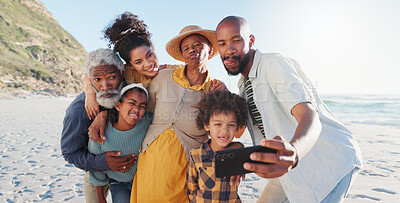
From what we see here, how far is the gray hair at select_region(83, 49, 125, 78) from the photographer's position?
2549 mm

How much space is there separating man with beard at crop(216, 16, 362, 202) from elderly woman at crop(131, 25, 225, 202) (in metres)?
0.57

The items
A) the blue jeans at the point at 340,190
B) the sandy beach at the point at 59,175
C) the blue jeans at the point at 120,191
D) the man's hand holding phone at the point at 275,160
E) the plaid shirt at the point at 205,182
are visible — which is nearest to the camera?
the man's hand holding phone at the point at 275,160

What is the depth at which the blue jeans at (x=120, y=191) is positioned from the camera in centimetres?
267

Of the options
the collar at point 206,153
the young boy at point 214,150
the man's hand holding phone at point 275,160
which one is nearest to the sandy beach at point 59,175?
the young boy at point 214,150

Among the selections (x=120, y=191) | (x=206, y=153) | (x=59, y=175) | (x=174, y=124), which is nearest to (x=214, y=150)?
(x=206, y=153)

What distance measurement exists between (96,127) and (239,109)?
142cm

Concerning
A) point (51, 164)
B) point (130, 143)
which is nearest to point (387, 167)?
point (130, 143)

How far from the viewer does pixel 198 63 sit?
2.73 meters

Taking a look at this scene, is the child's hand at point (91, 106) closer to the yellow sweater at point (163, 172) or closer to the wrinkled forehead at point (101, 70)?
the wrinkled forehead at point (101, 70)

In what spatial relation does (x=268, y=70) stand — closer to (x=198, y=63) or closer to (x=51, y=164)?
(x=198, y=63)

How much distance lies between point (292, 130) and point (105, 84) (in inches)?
72.3

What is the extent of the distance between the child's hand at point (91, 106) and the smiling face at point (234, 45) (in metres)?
1.39

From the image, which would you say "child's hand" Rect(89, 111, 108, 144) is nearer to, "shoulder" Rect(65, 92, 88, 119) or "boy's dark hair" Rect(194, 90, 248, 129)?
"shoulder" Rect(65, 92, 88, 119)

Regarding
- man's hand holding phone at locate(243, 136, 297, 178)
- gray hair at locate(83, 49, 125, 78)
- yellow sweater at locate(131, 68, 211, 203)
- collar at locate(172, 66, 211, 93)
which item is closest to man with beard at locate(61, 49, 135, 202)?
gray hair at locate(83, 49, 125, 78)
